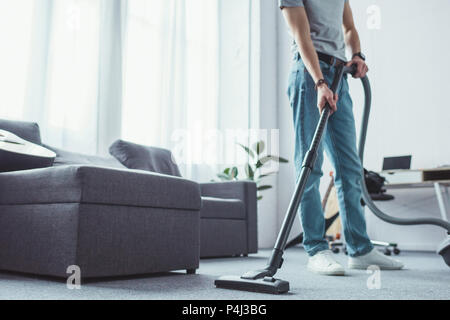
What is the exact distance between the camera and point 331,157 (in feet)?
6.22

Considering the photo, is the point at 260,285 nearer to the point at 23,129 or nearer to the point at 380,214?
the point at 380,214

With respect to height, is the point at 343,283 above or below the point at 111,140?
below

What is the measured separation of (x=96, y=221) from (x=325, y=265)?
88 centimetres

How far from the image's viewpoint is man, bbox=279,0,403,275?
A: 1716 mm

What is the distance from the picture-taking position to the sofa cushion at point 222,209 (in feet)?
9.04

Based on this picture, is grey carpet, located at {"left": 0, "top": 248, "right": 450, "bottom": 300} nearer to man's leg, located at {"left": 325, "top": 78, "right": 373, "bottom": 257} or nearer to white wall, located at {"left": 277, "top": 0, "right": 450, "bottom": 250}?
man's leg, located at {"left": 325, "top": 78, "right": 373, "bottom": 257}

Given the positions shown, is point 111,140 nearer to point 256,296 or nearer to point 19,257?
point 19,257

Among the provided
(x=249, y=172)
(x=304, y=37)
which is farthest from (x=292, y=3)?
(x=249, y=172)

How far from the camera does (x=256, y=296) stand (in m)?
1.14

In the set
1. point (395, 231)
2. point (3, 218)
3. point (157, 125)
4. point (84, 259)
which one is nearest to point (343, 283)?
point (84, 259)

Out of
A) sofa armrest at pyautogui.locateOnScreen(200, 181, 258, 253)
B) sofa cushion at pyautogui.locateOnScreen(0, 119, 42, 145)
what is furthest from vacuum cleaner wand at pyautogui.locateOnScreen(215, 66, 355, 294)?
sofa armrest at pyautogui.locateOnScreen(200, 181, 258, 253)

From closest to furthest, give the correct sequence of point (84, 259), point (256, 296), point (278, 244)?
point (256, 296)
point (278, 244)
point (84, 259)

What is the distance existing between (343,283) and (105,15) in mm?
2733

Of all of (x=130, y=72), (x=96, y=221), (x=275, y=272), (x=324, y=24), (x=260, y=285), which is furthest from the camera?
(x=130, y=72)
